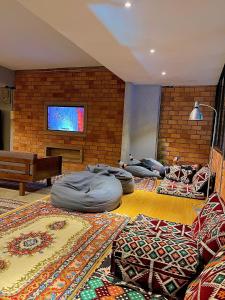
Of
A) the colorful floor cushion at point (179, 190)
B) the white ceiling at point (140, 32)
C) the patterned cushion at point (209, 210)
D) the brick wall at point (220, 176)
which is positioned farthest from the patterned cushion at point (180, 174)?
the patterned cushion at point (209, 210)

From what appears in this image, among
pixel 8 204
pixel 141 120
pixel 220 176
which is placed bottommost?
pixel 8 204

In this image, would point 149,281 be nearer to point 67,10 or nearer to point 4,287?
point 4,287

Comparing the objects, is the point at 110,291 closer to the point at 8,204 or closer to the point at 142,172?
the point at 8,204

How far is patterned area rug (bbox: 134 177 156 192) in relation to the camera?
13.4ft

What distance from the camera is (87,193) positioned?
2.99m

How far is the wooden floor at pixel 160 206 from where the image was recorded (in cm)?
292

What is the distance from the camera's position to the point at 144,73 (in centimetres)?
436

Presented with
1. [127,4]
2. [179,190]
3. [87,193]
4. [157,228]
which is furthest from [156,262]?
[179,190]

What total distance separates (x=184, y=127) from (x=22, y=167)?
11.4 ft

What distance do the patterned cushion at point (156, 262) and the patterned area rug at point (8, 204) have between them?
7.21ft

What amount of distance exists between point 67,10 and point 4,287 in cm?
222

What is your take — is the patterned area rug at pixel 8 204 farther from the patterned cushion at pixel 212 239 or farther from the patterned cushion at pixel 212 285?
the patterned cushion at pixel 212 285

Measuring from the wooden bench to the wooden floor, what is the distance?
1.54 m

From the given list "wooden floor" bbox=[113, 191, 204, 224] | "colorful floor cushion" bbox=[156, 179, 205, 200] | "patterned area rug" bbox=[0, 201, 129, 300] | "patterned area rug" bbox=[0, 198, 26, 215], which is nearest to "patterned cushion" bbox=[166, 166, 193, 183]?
"colorful floor cushion" bbox=[156, 179, 205, 200]
